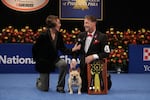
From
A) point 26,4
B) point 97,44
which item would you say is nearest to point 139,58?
point 26,4

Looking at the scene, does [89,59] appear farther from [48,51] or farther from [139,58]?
[139,58]

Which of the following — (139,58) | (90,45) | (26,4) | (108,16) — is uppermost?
(26,4)

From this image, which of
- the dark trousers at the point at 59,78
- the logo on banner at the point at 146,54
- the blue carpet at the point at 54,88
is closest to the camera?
the blue carpet at the point at 54,88

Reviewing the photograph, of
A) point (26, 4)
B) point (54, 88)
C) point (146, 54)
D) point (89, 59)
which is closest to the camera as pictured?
point (89, 59)

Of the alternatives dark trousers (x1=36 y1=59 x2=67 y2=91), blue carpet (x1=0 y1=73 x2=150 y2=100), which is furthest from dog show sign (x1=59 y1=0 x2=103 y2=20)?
dark trousers (x1=36 y1=59 x2=67 y2=91)

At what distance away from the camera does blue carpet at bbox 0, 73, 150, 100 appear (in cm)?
664

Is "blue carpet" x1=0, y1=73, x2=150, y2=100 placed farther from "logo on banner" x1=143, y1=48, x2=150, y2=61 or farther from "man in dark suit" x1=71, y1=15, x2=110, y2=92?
"logo on banner" x1=143, y1=48, x2=150, y2=61

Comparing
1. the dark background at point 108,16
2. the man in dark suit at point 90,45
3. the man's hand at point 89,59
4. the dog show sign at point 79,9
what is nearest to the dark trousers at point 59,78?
the man in dark suit at point 90,45

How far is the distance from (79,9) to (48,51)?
4350 millimetres

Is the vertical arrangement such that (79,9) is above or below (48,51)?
above

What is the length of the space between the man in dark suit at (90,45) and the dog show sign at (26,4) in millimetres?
4292

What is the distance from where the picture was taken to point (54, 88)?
302 inches

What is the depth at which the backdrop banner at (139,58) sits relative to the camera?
10.4 m

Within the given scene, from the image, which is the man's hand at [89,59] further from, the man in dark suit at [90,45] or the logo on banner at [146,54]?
the logo on banner at [146,54]
